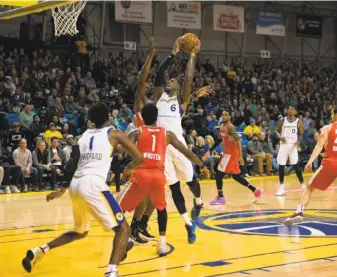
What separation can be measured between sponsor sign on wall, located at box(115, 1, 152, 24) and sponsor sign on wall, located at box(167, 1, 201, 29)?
38.7 inches

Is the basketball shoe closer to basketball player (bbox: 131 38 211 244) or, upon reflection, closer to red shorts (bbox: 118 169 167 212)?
basketball player (bbox: 131 38 211 244)

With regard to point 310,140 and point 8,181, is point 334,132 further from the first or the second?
point 310,140

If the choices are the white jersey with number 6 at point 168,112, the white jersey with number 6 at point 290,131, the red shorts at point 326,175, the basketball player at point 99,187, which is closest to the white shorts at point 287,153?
the white jersey with number 6 at point 290,131

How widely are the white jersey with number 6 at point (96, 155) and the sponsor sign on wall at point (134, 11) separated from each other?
675 inches

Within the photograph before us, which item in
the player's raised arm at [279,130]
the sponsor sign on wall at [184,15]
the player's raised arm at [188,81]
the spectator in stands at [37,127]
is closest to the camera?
the player's raised arm at [188,81]

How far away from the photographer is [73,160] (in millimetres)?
6547

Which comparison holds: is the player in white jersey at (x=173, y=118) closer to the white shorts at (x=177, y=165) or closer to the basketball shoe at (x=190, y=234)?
the white shorts at (x=177, y=165)

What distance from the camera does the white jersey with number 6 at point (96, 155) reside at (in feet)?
19.7

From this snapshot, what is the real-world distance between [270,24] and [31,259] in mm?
23062

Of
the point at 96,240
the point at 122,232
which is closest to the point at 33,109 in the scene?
the point at 96,240

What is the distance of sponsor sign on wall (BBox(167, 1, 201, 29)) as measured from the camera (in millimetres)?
24406

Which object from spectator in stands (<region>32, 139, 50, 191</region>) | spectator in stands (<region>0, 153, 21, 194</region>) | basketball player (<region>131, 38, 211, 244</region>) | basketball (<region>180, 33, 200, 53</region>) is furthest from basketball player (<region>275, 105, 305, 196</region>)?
basketball player (<region>131, 38, 211, 244</region>)

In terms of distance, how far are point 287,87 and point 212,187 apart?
11.6 m

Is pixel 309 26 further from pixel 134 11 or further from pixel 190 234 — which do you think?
pixel 190 234
